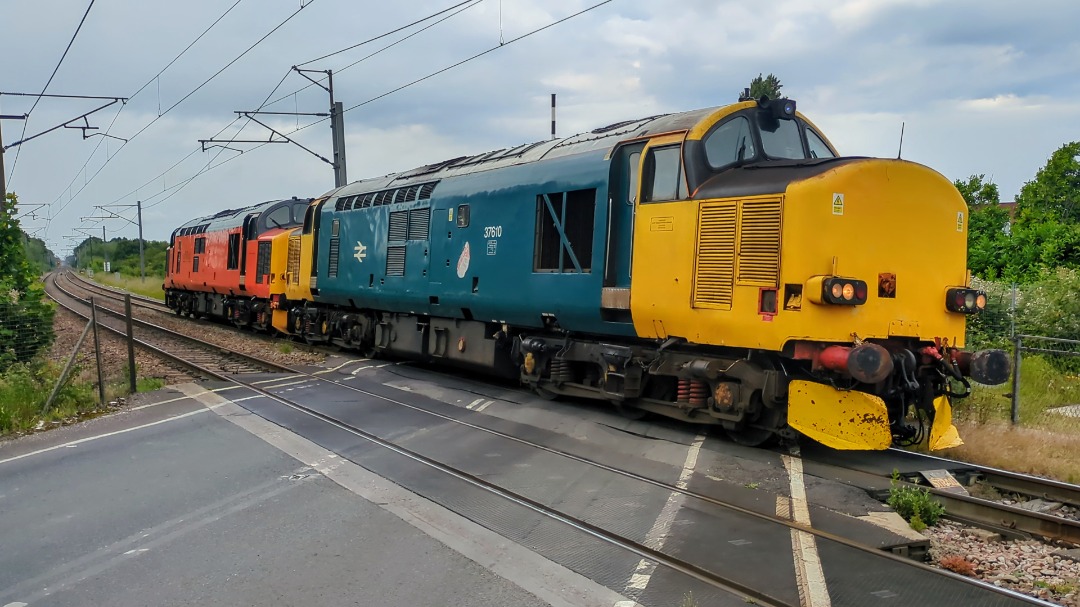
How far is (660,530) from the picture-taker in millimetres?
5828

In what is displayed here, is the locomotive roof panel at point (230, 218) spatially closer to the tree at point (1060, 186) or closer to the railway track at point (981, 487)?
the railway track at point (981, 487)

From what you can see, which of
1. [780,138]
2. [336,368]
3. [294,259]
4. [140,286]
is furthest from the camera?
[140,286]

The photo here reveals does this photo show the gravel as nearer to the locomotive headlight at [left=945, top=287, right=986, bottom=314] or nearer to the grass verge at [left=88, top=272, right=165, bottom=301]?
the locomotive headlight at [left=945, top=287, right=986, bottom=314]

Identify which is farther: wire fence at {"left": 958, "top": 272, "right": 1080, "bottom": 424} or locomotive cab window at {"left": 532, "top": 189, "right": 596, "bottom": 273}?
wire fence at {"left": 958, "top": 272, "right": 1080, "bottom": 424}

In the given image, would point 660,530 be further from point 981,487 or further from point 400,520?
point 981,487

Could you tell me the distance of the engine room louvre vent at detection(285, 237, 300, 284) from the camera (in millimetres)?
19094

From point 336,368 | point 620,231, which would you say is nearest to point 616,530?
point 620,231

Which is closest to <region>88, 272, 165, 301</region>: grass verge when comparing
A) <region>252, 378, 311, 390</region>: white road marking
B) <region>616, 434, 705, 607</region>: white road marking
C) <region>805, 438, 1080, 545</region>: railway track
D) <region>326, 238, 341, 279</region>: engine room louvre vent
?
<region>326, 238, 341, 279</region>: engine room louvre vent

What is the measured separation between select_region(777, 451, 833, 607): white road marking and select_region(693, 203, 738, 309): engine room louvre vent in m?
1.80

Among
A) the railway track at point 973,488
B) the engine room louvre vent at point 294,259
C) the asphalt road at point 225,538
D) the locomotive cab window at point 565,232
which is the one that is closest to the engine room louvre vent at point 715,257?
the locomotive cab window at point 565,232

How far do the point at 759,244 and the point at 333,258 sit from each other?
1150cm

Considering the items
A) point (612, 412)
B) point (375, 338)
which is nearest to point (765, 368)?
point (612, 412)

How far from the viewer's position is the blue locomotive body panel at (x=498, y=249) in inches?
377

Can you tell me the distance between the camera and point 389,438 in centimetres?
897
